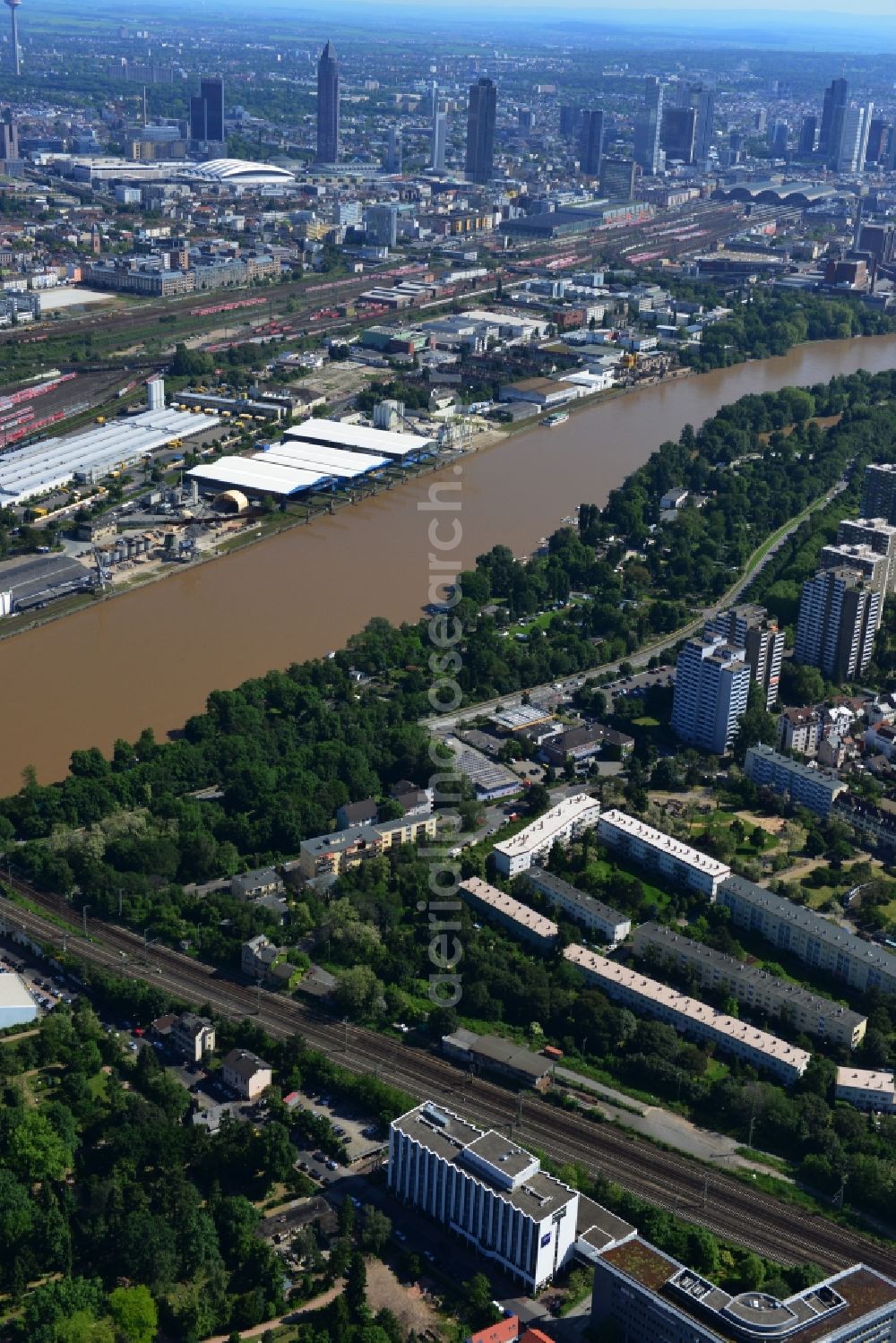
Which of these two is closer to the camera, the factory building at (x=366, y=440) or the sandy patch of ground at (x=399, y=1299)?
the sandy patch of ground at (x=399, y=1299)

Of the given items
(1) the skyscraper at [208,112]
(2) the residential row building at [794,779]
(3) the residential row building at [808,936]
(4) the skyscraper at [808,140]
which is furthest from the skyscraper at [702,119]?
(3) the residential row building at [808,936]

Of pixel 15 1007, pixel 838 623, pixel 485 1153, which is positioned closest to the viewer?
pixel 485 1153

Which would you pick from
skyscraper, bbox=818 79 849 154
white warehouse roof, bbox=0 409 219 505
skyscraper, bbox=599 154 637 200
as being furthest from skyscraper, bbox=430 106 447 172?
white warehouse roof, bbox=0 409 219 505

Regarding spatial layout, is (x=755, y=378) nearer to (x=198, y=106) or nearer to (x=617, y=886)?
(x=617, y=886)

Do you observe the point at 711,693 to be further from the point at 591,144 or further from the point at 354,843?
the point at 591,144

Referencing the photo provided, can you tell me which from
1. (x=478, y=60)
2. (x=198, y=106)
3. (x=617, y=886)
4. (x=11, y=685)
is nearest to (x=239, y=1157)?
(x=617, y=886)

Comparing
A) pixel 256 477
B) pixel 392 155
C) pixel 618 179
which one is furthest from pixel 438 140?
pixel 256 477

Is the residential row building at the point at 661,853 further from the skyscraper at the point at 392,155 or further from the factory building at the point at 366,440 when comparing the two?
the skyscraper at the point at 392,155

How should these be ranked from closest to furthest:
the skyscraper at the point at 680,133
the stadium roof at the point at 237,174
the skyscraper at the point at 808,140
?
the stadium roof at the point at 237,174
the skyscraper at the point at 680,133
the skyscraper at the point at 808,140
